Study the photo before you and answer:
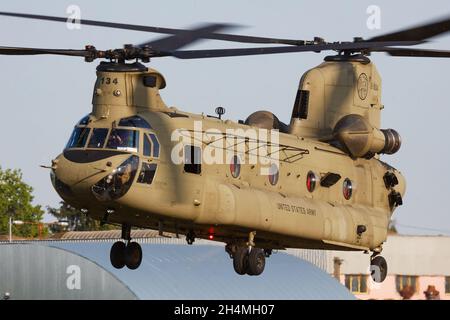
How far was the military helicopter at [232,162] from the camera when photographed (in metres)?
34.2

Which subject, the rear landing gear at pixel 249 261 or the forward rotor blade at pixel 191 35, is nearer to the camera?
the forward rotor blade at pixel 191 35

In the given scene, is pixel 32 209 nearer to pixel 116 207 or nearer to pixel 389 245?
pixel 389 245

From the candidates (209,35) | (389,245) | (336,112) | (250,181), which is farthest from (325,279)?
(209,35)

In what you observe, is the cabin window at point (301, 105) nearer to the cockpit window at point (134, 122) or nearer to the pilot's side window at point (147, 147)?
the cockpit window at point (134, 122)

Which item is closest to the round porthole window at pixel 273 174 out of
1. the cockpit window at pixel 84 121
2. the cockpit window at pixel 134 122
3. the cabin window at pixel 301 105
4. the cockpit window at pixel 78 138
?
the cabin window at pixel 301 105

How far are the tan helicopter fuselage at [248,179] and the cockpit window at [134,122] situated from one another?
0.47ft

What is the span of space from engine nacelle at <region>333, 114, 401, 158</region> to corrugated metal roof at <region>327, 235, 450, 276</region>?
3121 cm

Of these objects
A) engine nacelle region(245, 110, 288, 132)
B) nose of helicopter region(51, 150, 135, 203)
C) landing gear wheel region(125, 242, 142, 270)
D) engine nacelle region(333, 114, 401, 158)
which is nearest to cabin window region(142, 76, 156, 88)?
nose of helicopter region(51, 150, 135, 203)

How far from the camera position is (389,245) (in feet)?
239

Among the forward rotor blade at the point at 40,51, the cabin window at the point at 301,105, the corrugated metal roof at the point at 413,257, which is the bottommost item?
the forward rotor blade at the point at 40,51

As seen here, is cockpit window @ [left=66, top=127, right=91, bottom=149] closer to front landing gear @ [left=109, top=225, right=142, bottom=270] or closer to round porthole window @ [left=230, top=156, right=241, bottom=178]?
front landing gear @ [left=109, top=225, right=142, bottom=270]

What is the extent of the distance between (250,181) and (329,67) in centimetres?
682

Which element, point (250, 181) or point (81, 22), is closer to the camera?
point (81, 22)

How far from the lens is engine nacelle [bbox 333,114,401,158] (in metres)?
41.1
